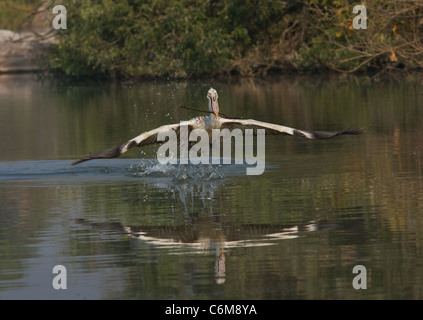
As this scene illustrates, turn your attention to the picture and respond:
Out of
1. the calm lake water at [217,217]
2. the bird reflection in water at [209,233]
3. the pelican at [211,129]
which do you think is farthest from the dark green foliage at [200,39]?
the bird reflection in water at [209,233]

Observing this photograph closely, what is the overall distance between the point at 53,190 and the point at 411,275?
623 centimetres

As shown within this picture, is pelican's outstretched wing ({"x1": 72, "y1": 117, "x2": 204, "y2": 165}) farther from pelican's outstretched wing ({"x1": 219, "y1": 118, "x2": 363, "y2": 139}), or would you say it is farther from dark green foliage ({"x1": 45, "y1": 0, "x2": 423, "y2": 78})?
dark green foliage ({"x1": 45, "y1": 0, "x2": 423, "y2": 78})

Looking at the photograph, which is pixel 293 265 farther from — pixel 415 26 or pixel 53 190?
pixel 415 26

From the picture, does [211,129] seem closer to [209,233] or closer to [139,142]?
[139,142]

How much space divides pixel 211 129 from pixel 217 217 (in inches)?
128

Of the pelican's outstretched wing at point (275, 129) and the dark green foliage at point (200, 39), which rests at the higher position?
the dark green foliage at point (200, 39)

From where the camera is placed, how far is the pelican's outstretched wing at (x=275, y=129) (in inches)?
478

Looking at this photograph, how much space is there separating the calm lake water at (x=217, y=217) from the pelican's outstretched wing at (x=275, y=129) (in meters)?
0.64

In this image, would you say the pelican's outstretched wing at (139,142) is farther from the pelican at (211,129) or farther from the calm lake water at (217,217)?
the calm lake water at (217,217)

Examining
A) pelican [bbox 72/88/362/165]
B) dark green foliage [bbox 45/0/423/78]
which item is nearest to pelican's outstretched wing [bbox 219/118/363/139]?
pelican [bbox 72/88/362/165]

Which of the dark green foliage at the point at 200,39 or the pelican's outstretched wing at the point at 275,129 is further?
the dark green foliage at the point at 200,39

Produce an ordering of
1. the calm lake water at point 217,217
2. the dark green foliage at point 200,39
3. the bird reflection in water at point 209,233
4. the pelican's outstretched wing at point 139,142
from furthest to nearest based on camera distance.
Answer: the dark green foliage at point 200,39, the pelican's outstretched wing at point 139,142, the bird reflection in water at point 209,233, the calm lake water at point 217,217

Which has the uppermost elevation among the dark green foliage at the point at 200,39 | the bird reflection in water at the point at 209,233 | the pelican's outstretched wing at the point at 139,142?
the dark green foliage at the point at 200,39
